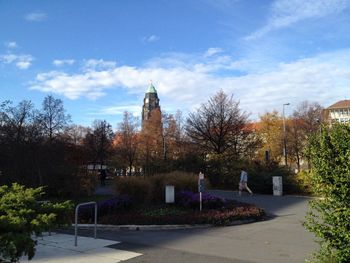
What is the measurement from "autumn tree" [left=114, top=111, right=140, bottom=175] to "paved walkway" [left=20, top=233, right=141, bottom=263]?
50372mm

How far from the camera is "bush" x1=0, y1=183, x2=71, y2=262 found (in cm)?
513

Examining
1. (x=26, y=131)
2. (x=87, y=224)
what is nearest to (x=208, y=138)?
(x=26, y=131)

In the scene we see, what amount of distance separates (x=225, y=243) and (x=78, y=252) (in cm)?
350

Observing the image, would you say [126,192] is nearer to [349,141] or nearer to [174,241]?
[174,241]

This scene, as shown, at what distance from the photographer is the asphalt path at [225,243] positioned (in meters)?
9.05

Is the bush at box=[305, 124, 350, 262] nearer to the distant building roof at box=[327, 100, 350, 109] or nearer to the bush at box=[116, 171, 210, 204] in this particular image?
the bush at box=[116, 171, 210, 204]

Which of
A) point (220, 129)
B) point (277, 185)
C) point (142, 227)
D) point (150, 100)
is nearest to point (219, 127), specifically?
point (220, 129)

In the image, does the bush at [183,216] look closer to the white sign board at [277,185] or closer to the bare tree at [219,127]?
the white sign board at [277,185]

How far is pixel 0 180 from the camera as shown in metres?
22.1

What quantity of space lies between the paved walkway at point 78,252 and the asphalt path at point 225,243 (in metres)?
0.39

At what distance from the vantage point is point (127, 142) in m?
67.1

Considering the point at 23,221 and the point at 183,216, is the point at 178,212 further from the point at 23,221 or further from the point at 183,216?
the point at 23,221

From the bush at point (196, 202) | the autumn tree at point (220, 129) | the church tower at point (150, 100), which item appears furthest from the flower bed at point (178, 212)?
the church tower at point (150, 100)

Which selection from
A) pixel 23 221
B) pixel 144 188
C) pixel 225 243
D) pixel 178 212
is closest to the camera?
pixel 23 221
